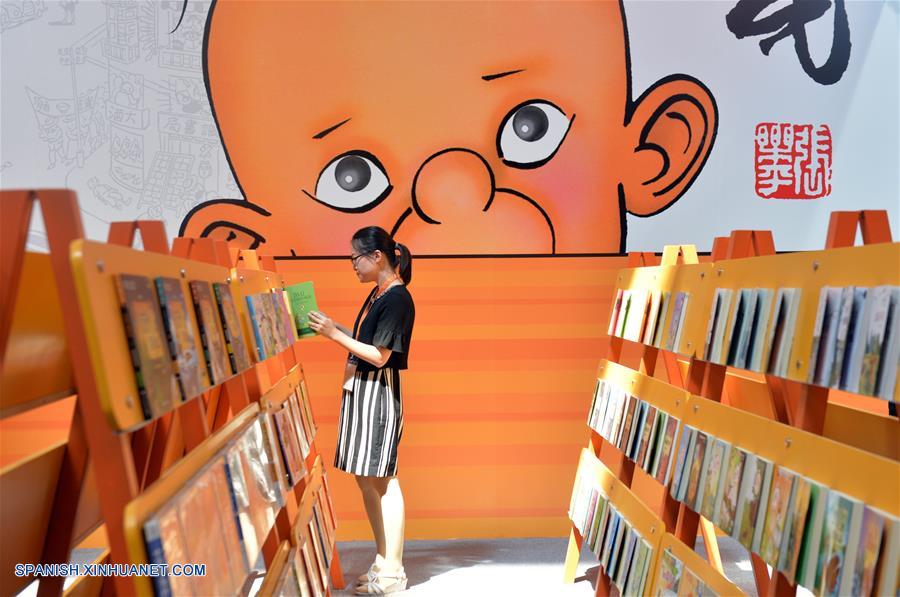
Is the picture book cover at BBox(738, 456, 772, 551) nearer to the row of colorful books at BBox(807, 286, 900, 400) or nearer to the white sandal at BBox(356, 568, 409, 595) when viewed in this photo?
the row of colorful books at BBox(807, 286, 900, 400)

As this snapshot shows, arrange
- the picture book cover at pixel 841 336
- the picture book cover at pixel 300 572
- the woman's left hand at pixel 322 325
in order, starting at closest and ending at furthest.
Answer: the picture book cover at pixel 841 336, the picture book cover at pixel 300 572, the woman's left hand at pixel 322 325

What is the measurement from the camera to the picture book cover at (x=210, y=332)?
1690mm

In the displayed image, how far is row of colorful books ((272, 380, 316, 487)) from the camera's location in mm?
2354

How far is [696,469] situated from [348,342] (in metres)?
1.51

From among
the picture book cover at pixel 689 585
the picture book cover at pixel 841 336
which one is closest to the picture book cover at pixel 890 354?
the picture book cover at pixel 841 336

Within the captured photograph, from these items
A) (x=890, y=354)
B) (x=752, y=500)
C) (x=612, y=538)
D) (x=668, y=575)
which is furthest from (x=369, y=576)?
(x=890, y=354)

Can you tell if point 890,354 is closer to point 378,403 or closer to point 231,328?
point 231,328

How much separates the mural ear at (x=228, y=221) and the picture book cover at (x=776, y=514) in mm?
2994

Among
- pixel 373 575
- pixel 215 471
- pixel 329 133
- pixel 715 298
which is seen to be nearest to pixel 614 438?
pixel 715 298

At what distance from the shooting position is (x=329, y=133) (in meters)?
4.08

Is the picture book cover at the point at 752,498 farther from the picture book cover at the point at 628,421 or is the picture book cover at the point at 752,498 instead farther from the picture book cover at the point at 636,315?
the picture book cover at the point at 636,315

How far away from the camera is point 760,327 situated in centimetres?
185

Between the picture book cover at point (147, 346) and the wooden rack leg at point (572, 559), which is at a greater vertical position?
the picture book cover at point (147, 346)

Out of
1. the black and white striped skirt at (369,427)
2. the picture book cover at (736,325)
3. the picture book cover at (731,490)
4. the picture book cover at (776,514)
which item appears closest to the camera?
the picture book cover at (776,514)
